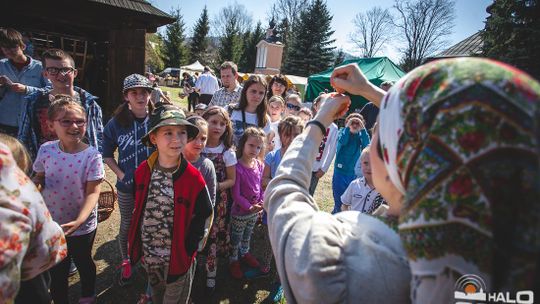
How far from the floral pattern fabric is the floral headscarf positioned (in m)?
1.31

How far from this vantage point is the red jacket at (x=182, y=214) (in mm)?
2188

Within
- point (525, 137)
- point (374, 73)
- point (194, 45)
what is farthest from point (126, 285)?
point (194, 45)

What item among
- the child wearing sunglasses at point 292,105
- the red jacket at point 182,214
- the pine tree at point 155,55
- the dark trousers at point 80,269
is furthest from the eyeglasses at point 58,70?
the pine tree at point 155,55

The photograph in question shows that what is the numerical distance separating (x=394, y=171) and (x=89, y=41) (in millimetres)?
9390

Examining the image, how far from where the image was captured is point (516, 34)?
34.9 ft

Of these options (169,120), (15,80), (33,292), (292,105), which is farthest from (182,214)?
(292,105)

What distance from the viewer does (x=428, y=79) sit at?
Result: 0.61 m

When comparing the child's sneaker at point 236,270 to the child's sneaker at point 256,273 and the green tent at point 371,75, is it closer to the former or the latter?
the child's sneaker at point 256,273

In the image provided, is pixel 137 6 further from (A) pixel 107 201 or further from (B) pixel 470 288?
(B) pixel 470 288

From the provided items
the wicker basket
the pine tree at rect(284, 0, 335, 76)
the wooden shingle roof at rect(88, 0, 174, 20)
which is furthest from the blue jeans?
the pine tree at rect(284, 0, 335, 76)

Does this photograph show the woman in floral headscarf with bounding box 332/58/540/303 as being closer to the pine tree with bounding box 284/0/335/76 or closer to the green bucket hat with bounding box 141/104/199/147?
the green bucket hat with bounding box 141/104/199/147

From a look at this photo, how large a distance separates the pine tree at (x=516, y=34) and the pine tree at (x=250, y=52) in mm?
29216

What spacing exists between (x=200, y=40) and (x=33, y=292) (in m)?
43.6

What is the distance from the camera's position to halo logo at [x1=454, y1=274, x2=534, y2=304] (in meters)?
0.55
